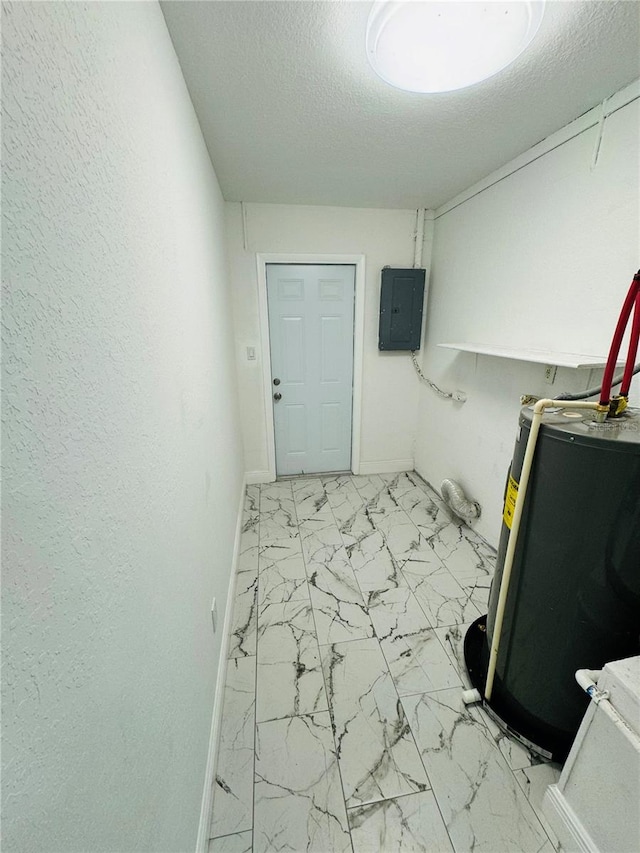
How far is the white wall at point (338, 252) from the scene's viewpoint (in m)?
2.67

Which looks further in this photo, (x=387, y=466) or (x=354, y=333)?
(x=387, y=466)

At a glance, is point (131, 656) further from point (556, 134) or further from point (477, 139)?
point (556, 134)

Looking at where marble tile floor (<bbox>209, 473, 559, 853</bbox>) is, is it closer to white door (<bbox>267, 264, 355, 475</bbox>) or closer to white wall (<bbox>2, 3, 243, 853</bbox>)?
white wall (<bbox>2, 3, 243, 853</bbox>)

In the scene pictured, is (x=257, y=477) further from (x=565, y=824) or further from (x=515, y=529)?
(x=565, y=824)

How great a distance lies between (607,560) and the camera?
100 cm

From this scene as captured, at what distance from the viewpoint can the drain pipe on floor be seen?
108cm

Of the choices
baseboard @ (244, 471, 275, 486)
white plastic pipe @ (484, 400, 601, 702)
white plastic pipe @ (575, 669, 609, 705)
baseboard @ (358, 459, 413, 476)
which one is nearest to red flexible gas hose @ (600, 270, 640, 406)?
white plastic pipe @ (484, 400, 601, 702)

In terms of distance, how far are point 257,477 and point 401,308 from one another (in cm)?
207

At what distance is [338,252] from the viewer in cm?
278

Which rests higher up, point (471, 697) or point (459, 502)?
point (459, 502)

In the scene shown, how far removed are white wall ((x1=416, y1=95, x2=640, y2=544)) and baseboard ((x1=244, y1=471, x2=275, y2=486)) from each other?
1598mm

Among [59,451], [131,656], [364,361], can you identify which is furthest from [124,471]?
[364,361]

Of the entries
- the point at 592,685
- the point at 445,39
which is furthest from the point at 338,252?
the point at 592,685

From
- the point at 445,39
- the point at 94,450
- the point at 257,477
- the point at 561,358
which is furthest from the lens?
the point at 257,477
